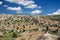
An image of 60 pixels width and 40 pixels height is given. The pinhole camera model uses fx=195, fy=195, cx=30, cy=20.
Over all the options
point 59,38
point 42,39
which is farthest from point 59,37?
point 42,39

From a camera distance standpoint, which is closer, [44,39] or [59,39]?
[59,39]

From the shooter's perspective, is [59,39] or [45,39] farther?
[45,39]

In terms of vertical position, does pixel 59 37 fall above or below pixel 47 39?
above

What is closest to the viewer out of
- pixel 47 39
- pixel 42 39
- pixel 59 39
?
pixel 59 39

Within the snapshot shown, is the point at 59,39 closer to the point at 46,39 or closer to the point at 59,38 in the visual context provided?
the point at 59,38

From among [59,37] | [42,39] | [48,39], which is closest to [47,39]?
[48,39]

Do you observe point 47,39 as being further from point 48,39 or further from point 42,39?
point 42,39

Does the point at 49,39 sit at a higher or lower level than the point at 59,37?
lower

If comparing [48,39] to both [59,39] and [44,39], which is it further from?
[59,39]

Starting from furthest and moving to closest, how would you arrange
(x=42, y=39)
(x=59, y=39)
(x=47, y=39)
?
(x=47, y=39)
(x=42, y=39)
(x=59, y=39)
